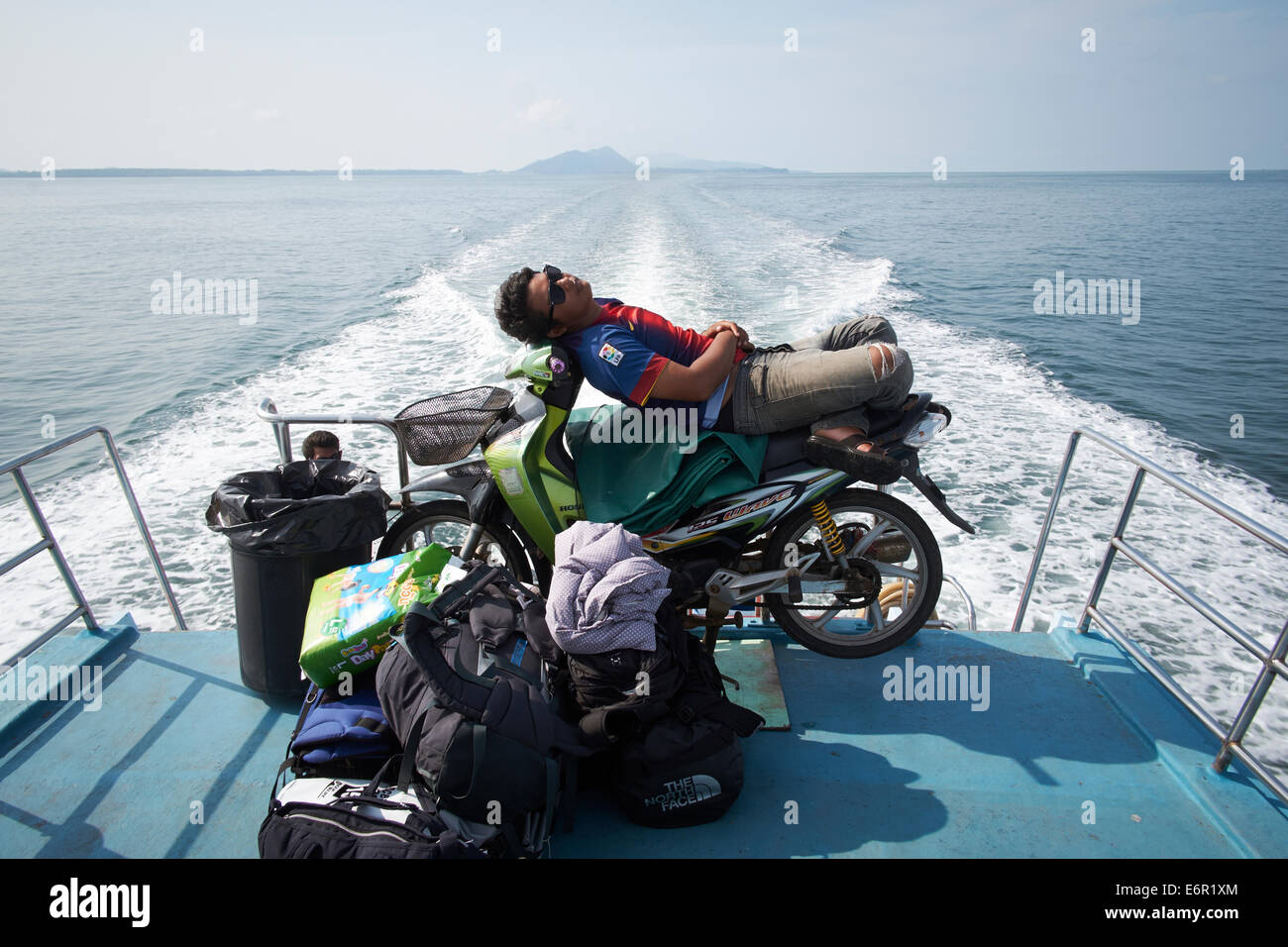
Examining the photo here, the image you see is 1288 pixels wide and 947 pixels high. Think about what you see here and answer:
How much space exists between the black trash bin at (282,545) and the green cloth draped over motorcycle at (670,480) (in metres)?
0.90

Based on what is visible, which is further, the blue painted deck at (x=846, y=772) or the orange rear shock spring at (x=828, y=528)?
the orange rear shock spring at (x=828, y=528)

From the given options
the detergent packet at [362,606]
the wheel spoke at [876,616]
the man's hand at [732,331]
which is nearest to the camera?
the detergent packet at [362,606]

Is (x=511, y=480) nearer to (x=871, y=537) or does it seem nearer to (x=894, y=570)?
(x=871, y=537)

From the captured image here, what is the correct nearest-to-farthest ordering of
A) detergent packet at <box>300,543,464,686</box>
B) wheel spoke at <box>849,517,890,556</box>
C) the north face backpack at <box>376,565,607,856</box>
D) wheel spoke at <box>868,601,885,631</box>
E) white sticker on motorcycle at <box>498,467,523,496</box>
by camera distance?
the north face backpack at <box>376,565,607,856</box>
detergent packet at <box>300,543,464,686</box>
white sticker on motorcycle at <box>498,467,523,496</box>
wheel spoke at <box>849,517,890,556</box>
wheel spoke at <box>868,601,885,631</box>

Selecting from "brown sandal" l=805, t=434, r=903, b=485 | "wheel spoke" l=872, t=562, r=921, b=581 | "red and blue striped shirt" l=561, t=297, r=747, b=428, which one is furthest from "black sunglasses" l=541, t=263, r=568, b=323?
"wheel spoke" l=872, t=562, r=921, b=581

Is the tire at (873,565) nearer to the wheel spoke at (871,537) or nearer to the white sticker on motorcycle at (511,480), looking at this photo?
the wheel spoke at (871,537)

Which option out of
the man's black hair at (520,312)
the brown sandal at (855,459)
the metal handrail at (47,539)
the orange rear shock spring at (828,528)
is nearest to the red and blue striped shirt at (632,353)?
the man's black hair at (520,312)

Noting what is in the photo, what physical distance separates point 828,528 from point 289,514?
7.01 feet

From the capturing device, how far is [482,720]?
224cm

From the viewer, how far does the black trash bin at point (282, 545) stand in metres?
2.96

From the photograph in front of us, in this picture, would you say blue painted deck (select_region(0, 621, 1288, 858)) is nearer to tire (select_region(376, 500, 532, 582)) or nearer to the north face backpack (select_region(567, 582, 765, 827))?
the north face backpack (select_region(567, 582, 765, 827))

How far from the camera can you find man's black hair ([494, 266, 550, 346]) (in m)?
3.02

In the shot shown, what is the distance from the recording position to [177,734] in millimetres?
3055
